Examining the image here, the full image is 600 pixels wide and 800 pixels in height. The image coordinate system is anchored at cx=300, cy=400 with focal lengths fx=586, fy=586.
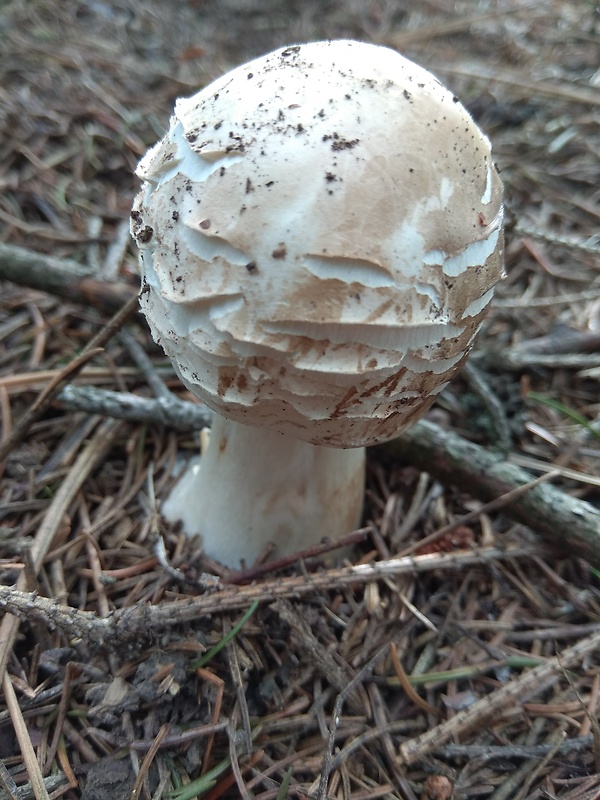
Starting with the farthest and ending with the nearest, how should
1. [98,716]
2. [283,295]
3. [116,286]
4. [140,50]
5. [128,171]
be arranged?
[140,50], [128,171], [116,286], [98,716], [283,295]

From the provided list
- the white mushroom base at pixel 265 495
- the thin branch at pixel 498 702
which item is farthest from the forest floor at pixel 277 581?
the white mushroom base at pixel 265 495

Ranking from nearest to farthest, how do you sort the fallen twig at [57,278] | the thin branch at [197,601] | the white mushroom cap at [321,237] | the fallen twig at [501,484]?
the white mushroom cap at [321,237] < the thin branch at [197,601] < the fallen twig at [501,484] < the fallen twig at [57,278]

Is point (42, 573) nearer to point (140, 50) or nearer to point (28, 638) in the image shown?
point (28, 638)

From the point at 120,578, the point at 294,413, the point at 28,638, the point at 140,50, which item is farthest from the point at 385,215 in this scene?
the point at 140,50

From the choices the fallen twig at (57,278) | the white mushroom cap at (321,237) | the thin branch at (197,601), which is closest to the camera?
the white mushroom cap at (321,237)

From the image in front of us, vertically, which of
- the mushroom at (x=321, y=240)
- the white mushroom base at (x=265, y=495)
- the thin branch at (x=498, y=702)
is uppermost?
the mushroom at (x=321, y=240)

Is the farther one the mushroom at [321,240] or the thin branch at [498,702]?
the thin branch at [498,702]

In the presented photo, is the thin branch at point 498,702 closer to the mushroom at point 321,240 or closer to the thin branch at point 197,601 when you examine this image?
the thin branch at point 197,601
